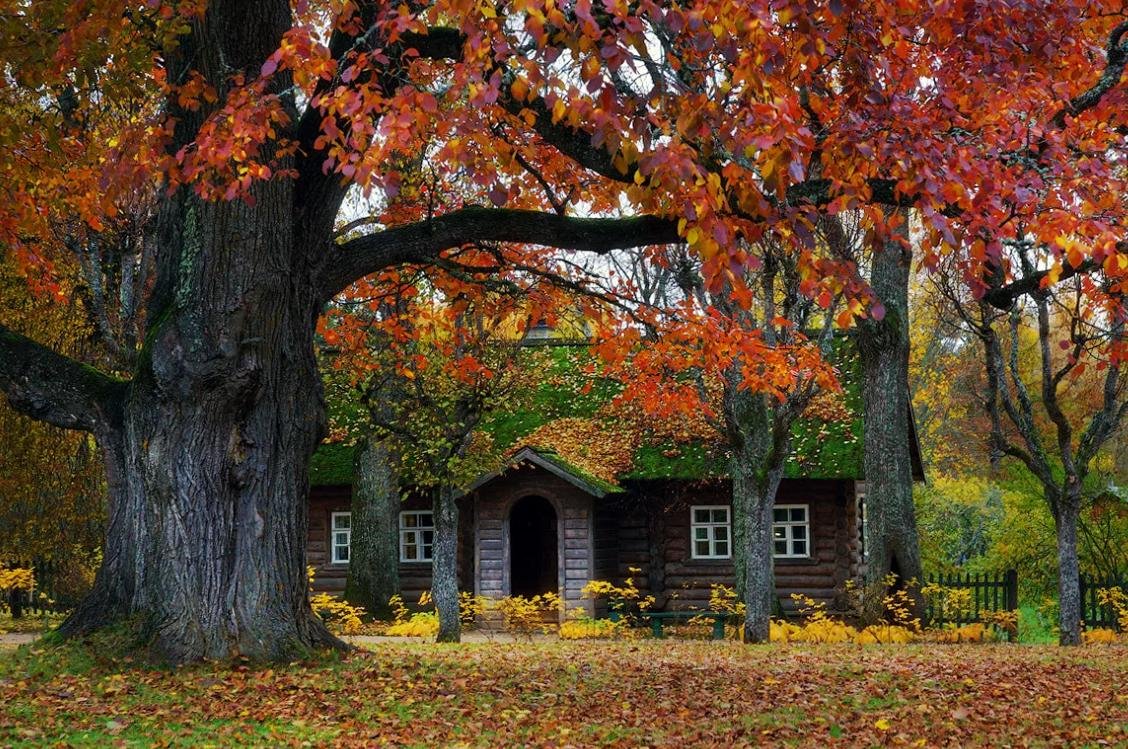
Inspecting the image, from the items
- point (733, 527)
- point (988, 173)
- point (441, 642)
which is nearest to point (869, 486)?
point (733, 527)

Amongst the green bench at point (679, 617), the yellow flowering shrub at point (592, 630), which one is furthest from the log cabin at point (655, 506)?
the yellow flowering shrub at point (592, 630)

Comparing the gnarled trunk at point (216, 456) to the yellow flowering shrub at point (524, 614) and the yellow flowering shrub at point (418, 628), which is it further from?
the yellow flowering shrub at point (418, 628)

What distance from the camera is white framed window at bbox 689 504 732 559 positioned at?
2603 cm

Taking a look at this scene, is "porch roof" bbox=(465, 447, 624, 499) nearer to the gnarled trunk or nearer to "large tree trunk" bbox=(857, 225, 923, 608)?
"large tree trunk" bbox=(857, 225, 923, 608)

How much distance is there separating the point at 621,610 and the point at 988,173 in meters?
17.5

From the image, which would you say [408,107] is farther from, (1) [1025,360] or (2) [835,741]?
(1) [1025,360]

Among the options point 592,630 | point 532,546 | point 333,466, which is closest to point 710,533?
point 592,630

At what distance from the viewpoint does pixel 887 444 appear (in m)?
21.2

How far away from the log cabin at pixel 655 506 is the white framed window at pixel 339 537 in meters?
1.52

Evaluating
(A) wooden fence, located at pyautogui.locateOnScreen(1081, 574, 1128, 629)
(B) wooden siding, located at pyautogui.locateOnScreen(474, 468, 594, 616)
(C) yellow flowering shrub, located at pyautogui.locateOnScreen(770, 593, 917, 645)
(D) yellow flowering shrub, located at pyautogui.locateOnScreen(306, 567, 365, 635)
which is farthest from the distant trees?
(B) wooden siding, located at pyautogui.locateOnScreen(474, 468, 594, 616)

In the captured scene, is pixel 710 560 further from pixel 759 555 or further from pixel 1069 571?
pixel 1069 571

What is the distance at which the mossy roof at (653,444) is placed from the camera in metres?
24.5

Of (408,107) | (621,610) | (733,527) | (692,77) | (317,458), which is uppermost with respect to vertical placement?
(692,77)

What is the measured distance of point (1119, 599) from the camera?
75.8 feet
